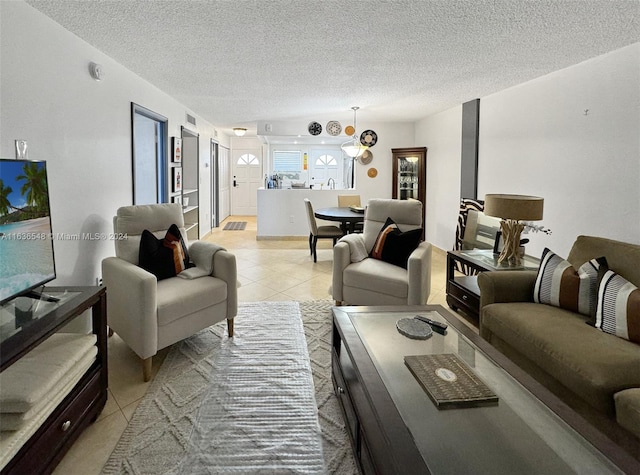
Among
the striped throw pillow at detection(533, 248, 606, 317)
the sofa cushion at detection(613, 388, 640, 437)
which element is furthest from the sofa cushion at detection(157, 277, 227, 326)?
the sofa cushion at detection(613, 388, 640, 437)

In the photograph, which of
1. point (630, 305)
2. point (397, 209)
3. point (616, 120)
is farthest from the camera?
point (397, 209)

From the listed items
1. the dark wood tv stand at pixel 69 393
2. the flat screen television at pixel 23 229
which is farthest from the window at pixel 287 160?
the dark wood tv stand at pixel 69 393

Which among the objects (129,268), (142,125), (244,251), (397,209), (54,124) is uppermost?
(142,125)

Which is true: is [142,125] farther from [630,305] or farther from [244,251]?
[630,305]

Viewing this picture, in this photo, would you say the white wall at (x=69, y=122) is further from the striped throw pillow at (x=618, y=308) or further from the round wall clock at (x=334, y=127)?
the round wall clock at (x=334, y=127)

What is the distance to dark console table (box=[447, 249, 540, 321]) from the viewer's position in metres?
3.15

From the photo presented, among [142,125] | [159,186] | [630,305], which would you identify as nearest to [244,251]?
[159,186]

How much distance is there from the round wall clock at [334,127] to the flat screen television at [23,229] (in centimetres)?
550

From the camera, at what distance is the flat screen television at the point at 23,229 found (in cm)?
170

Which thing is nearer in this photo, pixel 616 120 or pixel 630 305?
pixel 630 305

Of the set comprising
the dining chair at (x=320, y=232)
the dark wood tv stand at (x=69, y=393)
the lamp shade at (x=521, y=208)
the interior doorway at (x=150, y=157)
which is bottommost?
the dark wood tv stand at (x=69, y=393)

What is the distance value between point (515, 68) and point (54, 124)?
12.7 ft

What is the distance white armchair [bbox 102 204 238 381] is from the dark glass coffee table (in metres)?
1.23

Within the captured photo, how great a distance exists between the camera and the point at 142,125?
15.0 feet
